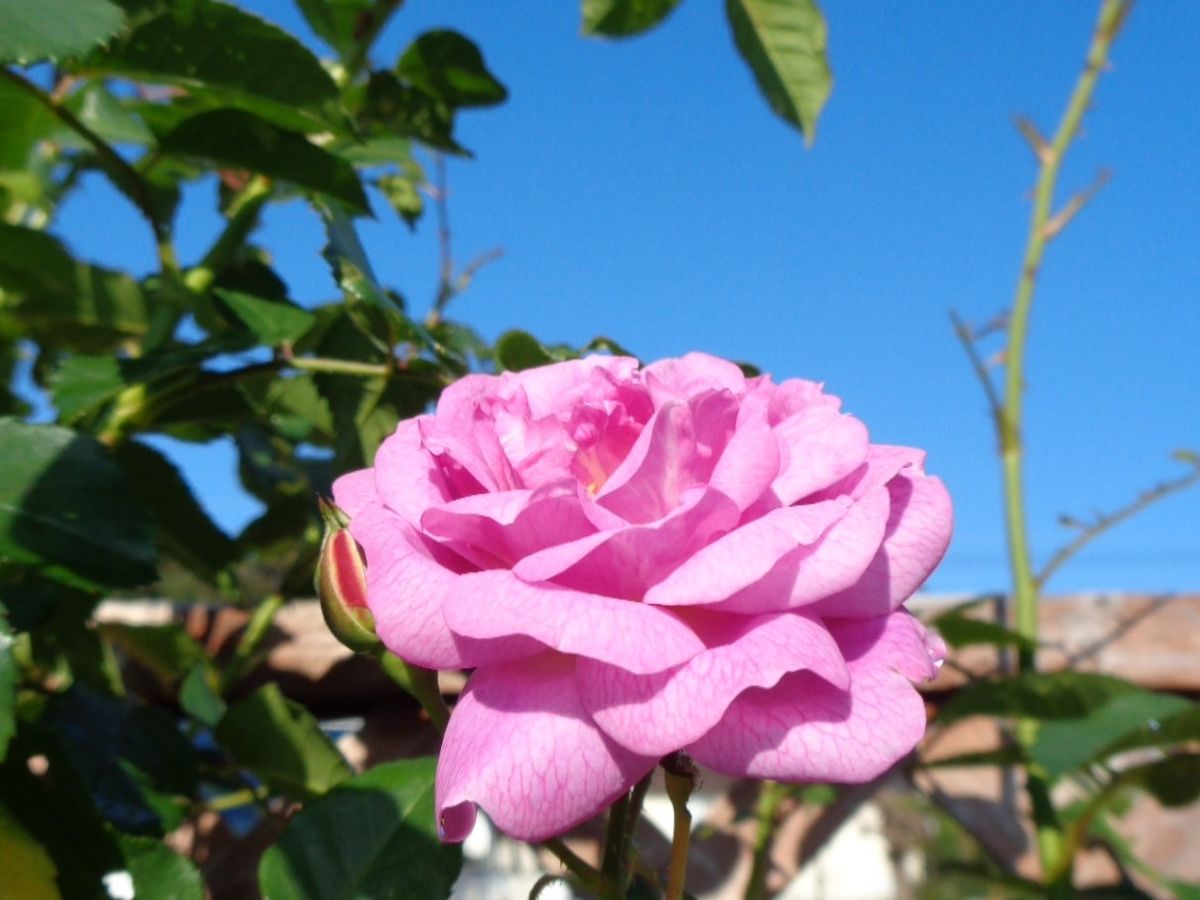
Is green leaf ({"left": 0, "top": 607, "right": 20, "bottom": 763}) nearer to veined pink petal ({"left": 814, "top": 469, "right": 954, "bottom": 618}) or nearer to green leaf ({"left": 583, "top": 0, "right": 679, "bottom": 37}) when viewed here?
veined pink petal ({"left": 814, "top": 469, "right": 954, "bottom": 618})

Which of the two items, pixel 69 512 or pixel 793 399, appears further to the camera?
pixel 69 512

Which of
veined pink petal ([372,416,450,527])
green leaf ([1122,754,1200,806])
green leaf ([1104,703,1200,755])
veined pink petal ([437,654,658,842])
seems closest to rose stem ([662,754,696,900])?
veined pink petal ([437,654,658,842])

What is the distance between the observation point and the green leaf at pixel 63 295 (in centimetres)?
87

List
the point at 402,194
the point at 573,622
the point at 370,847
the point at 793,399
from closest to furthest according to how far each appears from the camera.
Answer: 1. the point at 573,622
2. the point at 793,399
3. the point at 370,847
4. the point at 402,194

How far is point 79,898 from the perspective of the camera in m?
0.56

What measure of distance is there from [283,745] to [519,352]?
1.03 ft

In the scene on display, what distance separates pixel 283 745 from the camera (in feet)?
2.28

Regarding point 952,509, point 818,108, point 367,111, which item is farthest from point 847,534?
point 367,111

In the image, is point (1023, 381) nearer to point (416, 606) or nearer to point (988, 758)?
point (988, 758)

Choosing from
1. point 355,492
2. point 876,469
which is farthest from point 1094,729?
point 355,492

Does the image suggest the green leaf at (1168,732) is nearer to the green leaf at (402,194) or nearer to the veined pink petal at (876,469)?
the veined pink petal at (876,469)

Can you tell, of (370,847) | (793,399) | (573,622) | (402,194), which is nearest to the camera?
(573,622)

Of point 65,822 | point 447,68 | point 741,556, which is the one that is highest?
point 447,68

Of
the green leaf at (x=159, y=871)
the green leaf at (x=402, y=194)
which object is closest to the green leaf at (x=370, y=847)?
the green leaf at (x=159, y=871)
